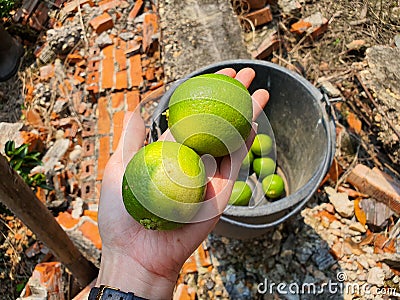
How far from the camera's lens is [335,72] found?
2.96m

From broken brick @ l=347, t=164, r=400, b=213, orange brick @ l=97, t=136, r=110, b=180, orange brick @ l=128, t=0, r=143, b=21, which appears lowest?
broken brick @ l=347, t=164, r=400, b=213

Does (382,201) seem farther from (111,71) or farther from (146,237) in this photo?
(111,71)

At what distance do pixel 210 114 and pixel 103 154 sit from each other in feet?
5.52

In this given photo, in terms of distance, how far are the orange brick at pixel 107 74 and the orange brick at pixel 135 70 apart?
6.4 inches

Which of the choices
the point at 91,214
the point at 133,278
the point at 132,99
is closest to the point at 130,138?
the point at 133,278

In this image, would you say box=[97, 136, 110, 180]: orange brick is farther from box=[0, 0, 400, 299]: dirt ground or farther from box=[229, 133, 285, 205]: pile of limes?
box=[229, 133, 285, 205]: pile of limes

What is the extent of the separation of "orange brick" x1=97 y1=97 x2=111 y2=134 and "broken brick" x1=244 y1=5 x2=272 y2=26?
138 centimetres

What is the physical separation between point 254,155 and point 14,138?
6.06ft

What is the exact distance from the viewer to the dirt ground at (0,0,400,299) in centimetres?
248

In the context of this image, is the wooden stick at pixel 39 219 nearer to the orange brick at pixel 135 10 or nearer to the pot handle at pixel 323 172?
the pot handle at pixel 323 172

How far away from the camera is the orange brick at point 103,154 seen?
289 centimetres

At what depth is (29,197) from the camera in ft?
5.86

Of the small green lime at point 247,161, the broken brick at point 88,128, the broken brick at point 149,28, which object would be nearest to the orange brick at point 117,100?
the broken brick at point 88,128

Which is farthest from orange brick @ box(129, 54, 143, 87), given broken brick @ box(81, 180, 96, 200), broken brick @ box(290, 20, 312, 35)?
broken brick @ box(290, 20, 312, 35)
